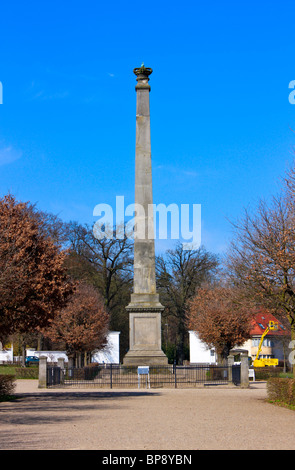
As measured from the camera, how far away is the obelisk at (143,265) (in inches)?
1247

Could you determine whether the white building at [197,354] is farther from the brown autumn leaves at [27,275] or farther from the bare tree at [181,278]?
the brown autumn leaves at [27,275]

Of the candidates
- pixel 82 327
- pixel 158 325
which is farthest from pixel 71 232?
pixel 158 325

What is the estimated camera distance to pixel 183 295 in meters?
65.9

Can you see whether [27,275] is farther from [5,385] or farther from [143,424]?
[143,424]

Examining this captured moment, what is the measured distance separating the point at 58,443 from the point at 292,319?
1226 cm

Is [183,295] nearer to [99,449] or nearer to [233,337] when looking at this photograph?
[233,337]

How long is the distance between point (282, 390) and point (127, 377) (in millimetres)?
12116

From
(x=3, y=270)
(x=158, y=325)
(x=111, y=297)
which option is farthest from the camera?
(x=111, y=297)

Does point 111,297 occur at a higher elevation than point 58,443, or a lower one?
higher

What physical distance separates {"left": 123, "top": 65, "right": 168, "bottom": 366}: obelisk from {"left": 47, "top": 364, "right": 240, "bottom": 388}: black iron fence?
57 cm

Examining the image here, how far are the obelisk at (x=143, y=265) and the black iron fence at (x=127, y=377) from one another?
568 mm

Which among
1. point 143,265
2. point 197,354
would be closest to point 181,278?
point 197,354

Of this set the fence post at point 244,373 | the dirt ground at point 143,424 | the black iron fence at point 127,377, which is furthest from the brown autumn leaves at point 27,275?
the fence post at point 244,373

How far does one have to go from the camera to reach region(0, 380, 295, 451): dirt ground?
35.8 ft
